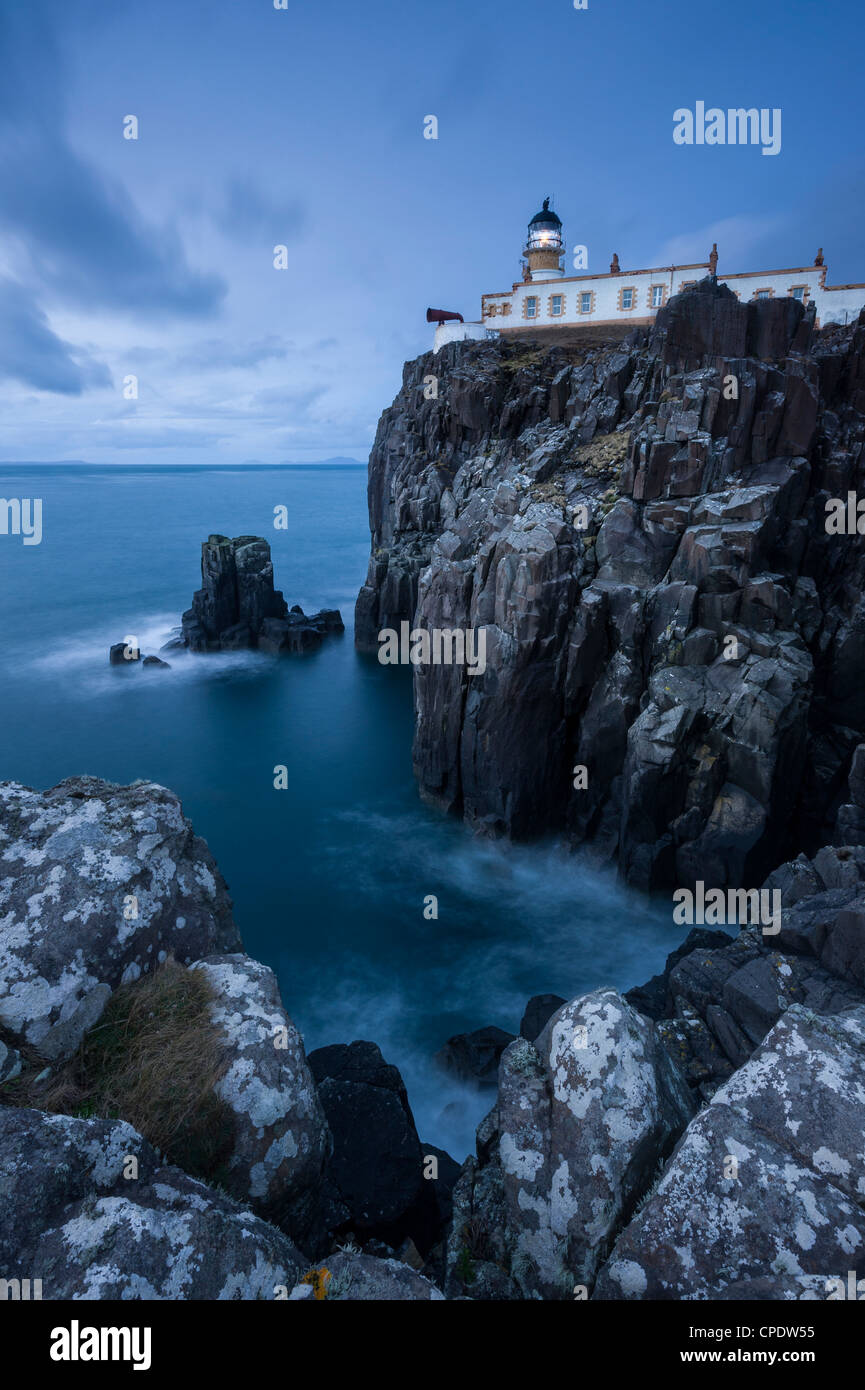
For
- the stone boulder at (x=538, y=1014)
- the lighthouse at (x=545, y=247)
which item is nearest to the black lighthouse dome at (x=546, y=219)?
the lighthouse at (x=545, y=247)

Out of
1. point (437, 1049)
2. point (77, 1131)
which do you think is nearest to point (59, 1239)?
point (77, 1131)

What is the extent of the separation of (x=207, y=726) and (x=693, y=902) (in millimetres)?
30382

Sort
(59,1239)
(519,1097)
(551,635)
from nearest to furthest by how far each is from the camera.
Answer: (59,1239)
(519,1097)
(551,635)

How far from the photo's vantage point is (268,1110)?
7.80 metres

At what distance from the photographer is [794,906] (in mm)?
14883

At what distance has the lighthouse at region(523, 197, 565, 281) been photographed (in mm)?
60594

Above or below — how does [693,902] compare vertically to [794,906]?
below

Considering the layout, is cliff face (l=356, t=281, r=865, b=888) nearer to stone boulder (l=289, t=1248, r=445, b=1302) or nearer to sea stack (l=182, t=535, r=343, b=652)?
stone boulder (l=289, t=1248, r=445, b=1302)

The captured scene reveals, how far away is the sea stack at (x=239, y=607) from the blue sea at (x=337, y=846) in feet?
5.86

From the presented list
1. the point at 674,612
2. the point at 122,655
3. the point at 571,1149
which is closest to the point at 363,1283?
the point at 571,1149

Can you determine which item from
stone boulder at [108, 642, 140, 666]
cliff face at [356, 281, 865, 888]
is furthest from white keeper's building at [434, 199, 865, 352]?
stone boulder at [108, 642, 140, 666]

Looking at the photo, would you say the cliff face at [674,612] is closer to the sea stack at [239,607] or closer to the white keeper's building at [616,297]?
the white keeper's building at [616,297]

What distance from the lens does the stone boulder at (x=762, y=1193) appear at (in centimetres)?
629
